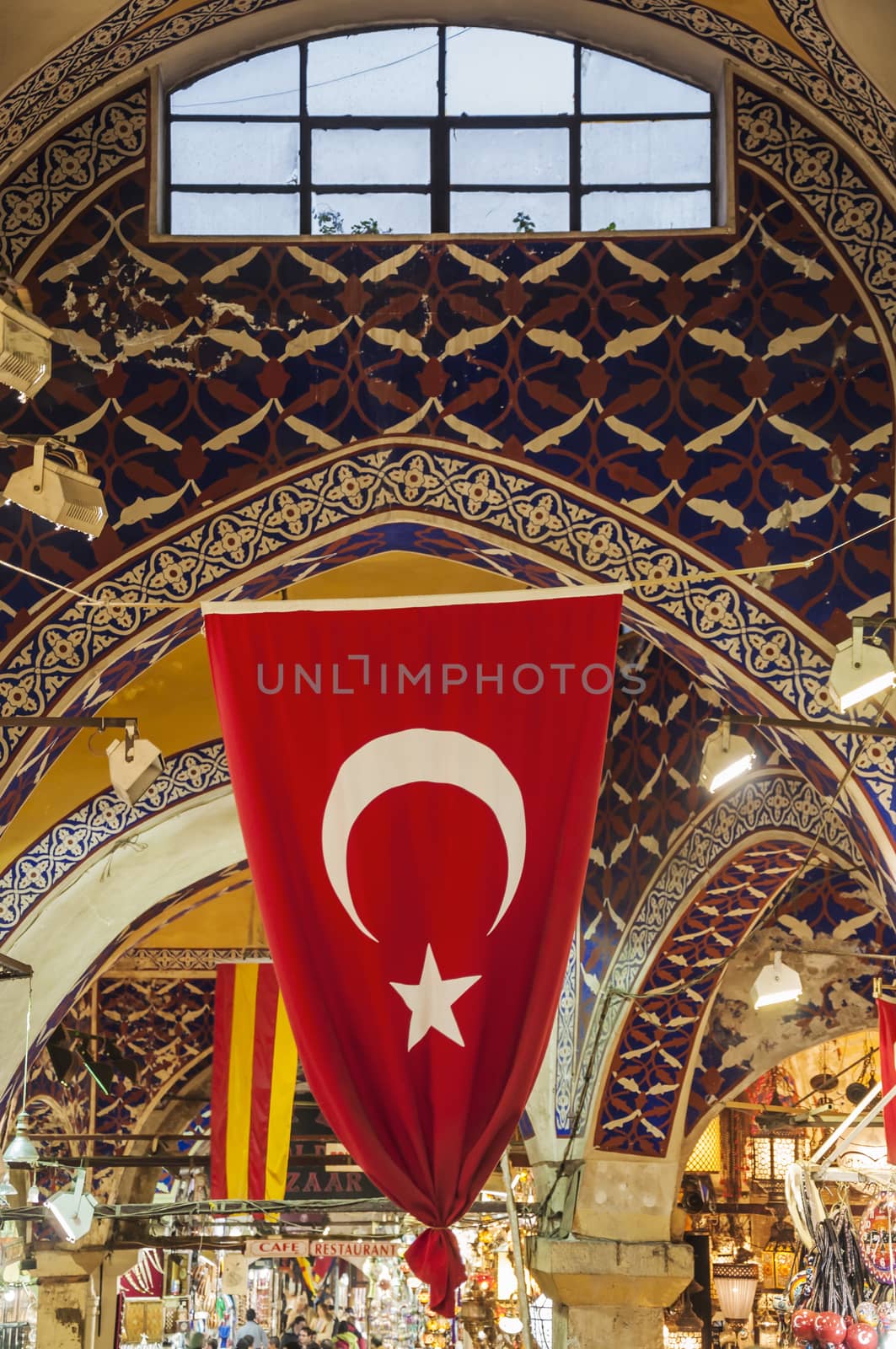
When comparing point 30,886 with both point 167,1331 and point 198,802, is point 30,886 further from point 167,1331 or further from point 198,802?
point 167,1331

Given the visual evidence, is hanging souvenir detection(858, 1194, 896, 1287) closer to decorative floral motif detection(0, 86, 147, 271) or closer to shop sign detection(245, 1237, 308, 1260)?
shop sign detection(245, 1237, 308, 1260)

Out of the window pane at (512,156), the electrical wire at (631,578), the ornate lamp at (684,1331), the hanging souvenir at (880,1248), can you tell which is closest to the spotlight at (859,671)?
the electrical wire at (631,578)

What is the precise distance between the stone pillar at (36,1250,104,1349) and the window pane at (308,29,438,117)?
12.0 metres

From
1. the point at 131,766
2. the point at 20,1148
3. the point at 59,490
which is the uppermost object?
the point at 59,490

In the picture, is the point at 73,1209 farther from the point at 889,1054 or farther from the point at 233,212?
the point at 233,212

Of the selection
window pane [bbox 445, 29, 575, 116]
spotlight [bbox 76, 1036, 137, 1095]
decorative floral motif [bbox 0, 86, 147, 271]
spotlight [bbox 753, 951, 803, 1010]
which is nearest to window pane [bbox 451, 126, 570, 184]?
window pane [bbox 445, 29, 575, 116]

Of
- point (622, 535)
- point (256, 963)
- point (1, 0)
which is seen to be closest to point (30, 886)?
point (256, 963)

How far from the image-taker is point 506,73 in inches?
278

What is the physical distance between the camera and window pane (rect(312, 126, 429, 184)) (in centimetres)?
698

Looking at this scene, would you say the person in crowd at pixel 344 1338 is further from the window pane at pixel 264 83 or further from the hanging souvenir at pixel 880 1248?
the window pane at pixel 264 83

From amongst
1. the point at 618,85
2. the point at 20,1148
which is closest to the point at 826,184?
the point at 618,85

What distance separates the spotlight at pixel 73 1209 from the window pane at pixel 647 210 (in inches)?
302

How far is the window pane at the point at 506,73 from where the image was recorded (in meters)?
7.01

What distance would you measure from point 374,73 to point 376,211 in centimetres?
61
